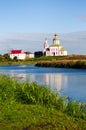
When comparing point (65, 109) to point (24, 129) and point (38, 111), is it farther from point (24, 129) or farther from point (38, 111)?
point (24, 129)

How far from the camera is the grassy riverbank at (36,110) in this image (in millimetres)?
11905

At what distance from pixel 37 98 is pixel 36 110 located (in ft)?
7.38

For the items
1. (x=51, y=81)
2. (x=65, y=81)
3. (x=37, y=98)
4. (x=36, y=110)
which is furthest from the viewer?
(x=65, y=81)

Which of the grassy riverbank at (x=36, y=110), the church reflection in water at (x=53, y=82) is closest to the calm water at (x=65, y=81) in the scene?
the church reflection in water at (x=53, y=82)

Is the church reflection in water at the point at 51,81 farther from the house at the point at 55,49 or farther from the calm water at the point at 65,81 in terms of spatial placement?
the house at the point at 55,49

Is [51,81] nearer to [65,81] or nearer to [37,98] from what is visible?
[65,81]

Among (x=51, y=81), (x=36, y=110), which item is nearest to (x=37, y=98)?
(x=36, y=110)

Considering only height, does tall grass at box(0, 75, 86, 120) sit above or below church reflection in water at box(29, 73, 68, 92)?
above

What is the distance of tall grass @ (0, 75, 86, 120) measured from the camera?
47.6ft

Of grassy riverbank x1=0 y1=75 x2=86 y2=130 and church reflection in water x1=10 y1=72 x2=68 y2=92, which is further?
church reflection in water x1=10 y1=72 x2=68 y2=92

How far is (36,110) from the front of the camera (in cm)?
1412

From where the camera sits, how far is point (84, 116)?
13539 millimetres

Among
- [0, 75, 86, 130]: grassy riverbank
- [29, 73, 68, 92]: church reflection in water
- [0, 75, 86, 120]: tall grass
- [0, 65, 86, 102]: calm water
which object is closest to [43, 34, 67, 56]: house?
[0, 65, 86, 102]: calm water

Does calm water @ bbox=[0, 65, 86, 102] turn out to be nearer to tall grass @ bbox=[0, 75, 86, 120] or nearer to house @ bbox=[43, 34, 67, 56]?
tall grass @ bbox=[0, 75, 86, 120]
